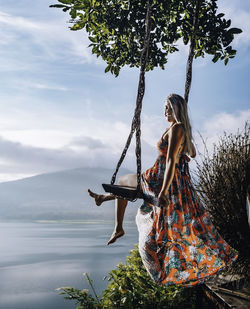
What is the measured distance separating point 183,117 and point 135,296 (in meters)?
1.99

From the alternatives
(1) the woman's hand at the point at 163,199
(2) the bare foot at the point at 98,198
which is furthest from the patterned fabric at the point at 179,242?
(2) the bare foot at the point at 98,198

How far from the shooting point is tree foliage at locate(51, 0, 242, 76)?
3.13 m

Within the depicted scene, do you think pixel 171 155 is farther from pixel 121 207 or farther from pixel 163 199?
pixel 121 207

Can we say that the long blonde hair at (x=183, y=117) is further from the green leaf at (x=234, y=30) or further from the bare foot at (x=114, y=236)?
the green leaf at (x=234, y=30)

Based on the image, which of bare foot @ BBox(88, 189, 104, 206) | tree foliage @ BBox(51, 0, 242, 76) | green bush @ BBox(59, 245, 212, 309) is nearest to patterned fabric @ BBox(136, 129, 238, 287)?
bare foot @ BBox(88, 189, 104, 206)

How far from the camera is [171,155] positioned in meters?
2.41

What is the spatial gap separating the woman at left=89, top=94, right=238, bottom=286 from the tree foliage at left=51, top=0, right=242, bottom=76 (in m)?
1.18

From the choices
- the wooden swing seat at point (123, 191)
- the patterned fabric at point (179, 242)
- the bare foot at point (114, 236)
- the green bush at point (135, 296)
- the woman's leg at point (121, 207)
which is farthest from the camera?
the green bush at point (135, 296)

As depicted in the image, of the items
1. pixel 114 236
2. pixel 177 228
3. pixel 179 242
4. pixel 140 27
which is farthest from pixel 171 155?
pixel 140 27

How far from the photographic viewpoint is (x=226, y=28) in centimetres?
328

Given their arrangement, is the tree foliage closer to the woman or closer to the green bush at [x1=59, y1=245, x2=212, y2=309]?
the woman

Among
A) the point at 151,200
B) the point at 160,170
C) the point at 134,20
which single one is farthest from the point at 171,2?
the point at 151,200

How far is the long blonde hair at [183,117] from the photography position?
2.54 meters

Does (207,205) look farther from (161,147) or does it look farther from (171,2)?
(171,2)
